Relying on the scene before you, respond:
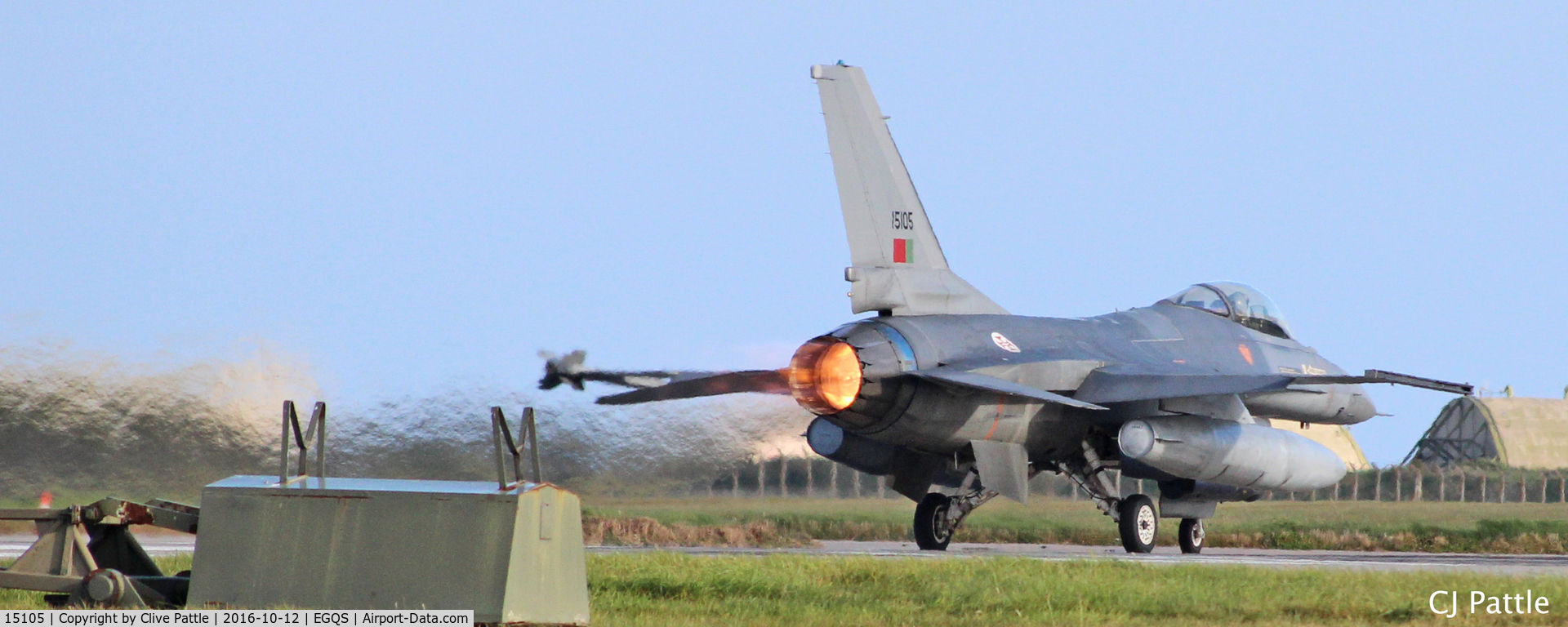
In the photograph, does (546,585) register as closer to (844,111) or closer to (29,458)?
(844,111)

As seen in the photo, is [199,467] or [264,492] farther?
[199,467]

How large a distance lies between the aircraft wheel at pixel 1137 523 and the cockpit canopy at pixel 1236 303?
3.38 m

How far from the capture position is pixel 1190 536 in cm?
1914

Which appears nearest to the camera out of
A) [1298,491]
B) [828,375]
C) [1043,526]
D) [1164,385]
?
[828,375]

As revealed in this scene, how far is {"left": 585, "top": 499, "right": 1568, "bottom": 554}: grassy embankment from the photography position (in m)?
19.7

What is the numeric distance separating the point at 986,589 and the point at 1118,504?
7.34 meters

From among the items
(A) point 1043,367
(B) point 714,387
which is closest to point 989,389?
(A) point 1043,367

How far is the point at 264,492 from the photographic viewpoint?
8641 mm

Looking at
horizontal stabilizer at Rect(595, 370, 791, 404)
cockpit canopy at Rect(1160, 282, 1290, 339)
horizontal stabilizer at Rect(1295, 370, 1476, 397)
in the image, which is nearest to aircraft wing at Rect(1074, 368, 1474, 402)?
horizontal stabilizer at Rect(1295, 370, 1476, 397)

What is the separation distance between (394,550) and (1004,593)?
14.6 ft

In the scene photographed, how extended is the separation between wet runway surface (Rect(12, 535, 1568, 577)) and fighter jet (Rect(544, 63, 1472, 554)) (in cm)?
83

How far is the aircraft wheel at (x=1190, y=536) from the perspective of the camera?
19094mm

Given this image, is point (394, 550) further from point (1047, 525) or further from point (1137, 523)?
point (1047, 525)

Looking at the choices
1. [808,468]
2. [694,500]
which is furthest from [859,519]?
[694,500]
